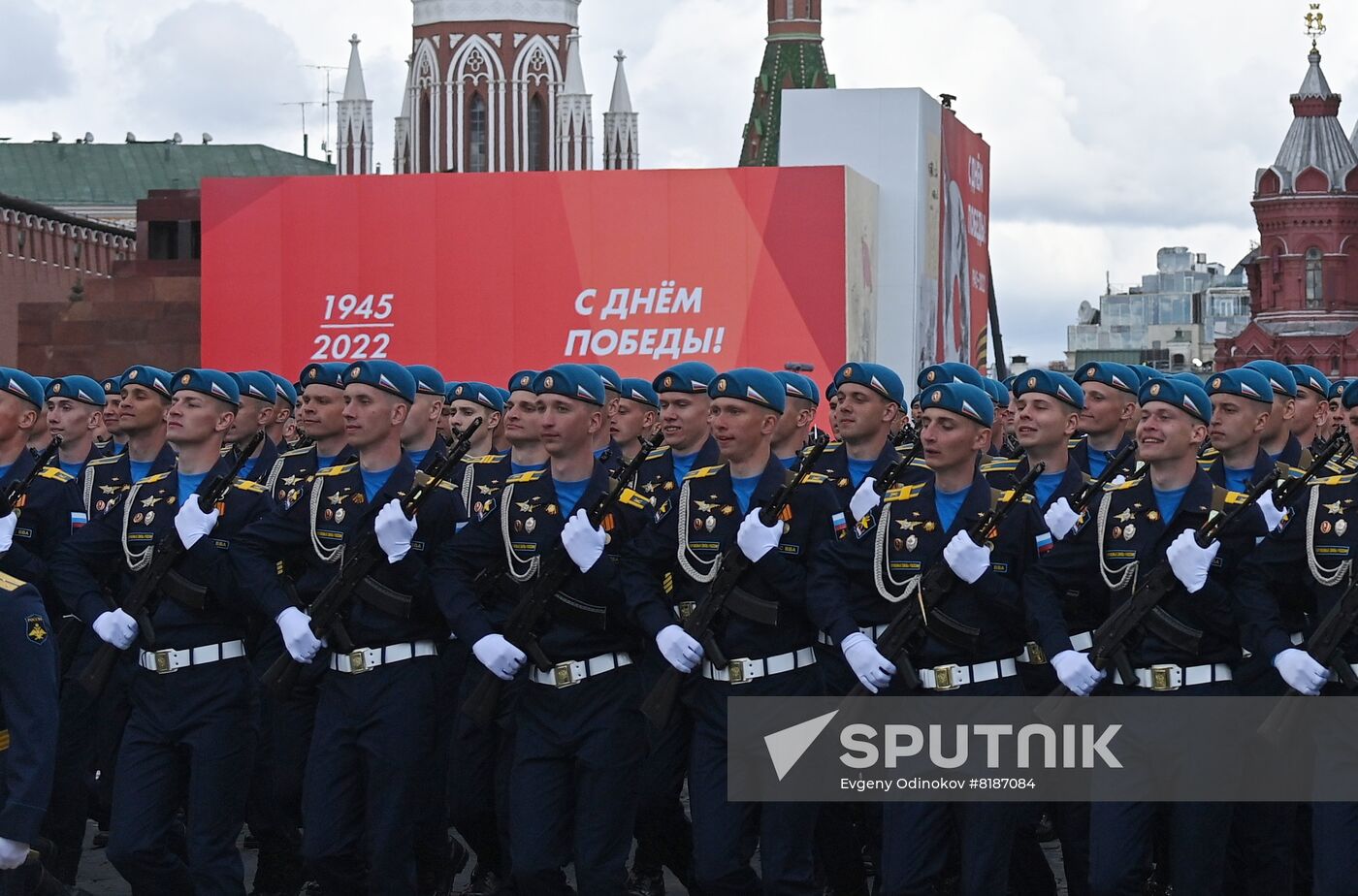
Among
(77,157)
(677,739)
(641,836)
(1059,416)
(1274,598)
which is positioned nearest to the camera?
(1274,598)

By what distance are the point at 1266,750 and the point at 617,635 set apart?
2203 millimetres

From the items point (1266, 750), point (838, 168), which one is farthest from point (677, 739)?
point (838, 168)

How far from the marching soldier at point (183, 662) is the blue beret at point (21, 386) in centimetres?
66

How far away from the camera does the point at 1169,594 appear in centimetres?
741

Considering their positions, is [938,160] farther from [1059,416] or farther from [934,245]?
[1059,416]

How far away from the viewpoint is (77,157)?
99125mm

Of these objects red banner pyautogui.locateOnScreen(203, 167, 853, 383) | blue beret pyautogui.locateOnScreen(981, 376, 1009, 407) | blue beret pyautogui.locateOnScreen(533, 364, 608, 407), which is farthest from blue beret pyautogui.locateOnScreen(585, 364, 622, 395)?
red banner pyautogui.locateOnScreen(203, 167, 853, 383)

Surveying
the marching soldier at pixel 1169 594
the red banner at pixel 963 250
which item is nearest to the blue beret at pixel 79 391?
the marching soldier at pixel 1169 594

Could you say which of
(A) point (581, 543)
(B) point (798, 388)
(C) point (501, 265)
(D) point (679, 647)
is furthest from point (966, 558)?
(C) point (501, 265)

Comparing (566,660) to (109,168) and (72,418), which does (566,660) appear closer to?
(72,418)

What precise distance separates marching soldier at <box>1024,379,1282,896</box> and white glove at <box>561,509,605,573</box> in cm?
147

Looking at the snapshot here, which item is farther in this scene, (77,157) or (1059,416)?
(77,157)

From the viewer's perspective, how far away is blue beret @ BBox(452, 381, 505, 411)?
1228 centimetres

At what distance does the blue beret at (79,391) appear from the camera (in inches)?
455
